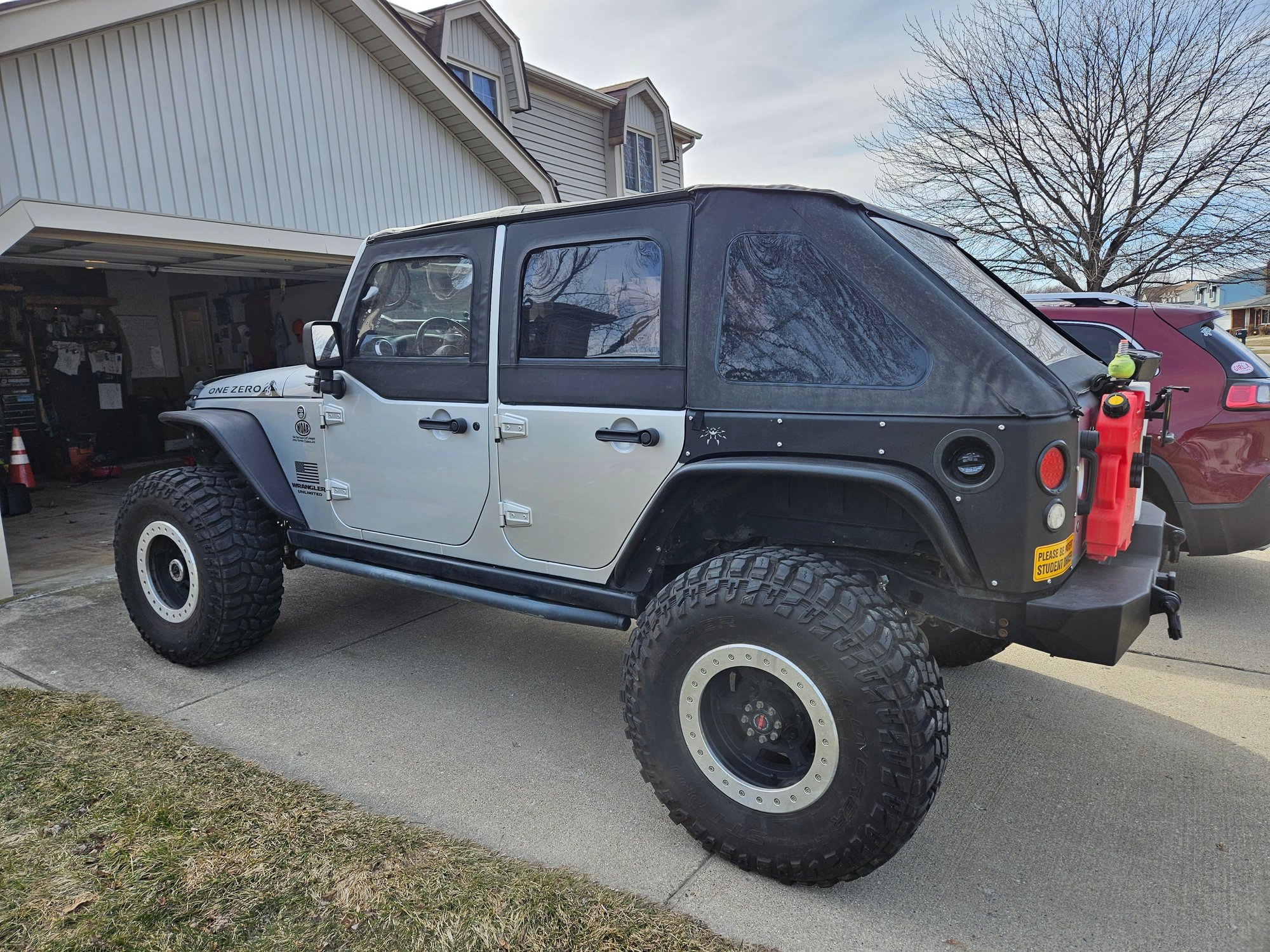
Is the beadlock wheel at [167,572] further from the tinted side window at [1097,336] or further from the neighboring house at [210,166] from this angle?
the tinted side window at [1097,336]

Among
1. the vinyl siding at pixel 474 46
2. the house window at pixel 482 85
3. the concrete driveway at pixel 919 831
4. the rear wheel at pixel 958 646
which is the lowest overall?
the concrete driveway at pixel 919 831

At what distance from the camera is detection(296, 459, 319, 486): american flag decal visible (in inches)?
158

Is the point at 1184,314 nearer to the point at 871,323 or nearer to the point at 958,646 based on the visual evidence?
the point at 958,646

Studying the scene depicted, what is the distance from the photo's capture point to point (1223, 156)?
40.9ft

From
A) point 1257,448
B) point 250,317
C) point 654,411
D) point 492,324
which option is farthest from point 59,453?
point 1257,448

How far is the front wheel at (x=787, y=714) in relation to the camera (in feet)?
7.43

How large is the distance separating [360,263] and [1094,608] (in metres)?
3.25

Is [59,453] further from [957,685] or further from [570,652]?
[957,685]

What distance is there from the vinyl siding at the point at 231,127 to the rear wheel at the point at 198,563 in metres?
3.06

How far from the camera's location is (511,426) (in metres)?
3.21

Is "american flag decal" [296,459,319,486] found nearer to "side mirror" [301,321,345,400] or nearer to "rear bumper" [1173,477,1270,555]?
"side mirror" [301,321,345,400]

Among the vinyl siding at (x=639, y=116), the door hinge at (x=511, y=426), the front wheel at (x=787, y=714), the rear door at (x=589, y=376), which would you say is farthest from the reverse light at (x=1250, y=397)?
the vinyl siding at (x=639, y=116)

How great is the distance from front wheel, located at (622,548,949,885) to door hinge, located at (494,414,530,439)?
91cm

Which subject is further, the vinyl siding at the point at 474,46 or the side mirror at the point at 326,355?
the vinyl siding at the point at 474,46
